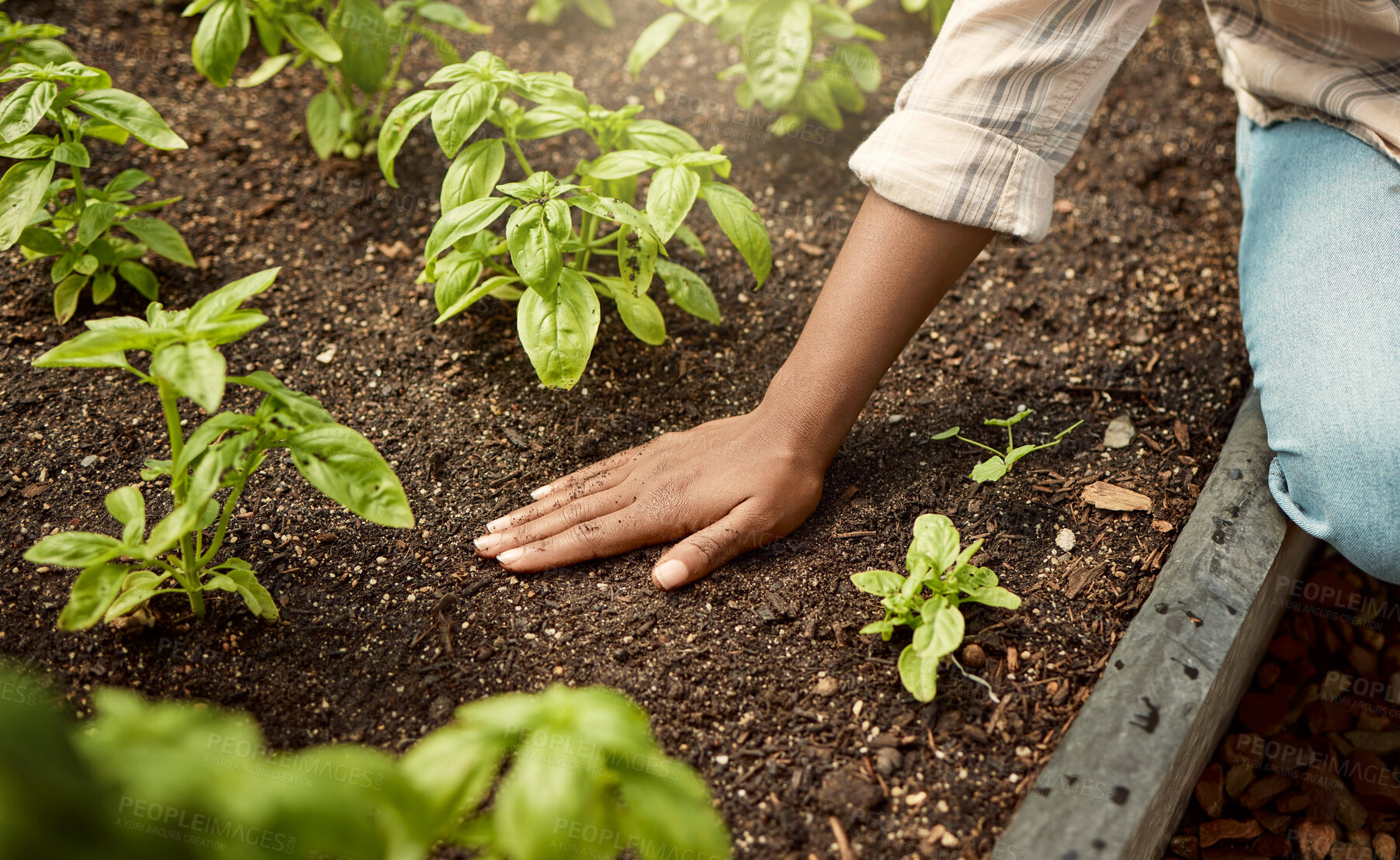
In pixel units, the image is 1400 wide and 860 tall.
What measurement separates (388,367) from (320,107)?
2.67ft

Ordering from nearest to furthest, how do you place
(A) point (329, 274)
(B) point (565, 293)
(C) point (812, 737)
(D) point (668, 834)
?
(D) point (668, 834) < (C) point (812, 737) < (B) point (565, 293) < (A) point (329, 274)

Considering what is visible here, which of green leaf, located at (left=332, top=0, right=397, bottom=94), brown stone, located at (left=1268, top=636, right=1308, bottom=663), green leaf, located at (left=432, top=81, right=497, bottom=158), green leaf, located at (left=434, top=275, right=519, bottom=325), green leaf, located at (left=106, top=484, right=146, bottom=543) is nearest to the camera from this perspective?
green leaf, located at (left=106, top=484, right=146, bottom=543)

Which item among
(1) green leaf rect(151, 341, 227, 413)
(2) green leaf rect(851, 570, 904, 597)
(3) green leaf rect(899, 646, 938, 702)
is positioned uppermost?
(1) green leaf rect(151, 341, 227, 413)

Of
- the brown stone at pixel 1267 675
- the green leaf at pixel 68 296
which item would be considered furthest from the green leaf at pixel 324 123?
the brown stone at pixel 1267 675

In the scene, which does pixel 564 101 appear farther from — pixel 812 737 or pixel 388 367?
pixel 812 737

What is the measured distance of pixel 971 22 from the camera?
1.39m

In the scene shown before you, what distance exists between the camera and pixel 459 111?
161cm

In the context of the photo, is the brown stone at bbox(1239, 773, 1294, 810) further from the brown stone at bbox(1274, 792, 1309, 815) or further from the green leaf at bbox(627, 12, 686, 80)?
the green leaf at bbox(627, 12, 686, 80)

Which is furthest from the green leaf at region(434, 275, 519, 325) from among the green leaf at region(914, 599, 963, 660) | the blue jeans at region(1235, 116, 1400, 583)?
the blue jeans at region(1235, 116, 1400, 583)

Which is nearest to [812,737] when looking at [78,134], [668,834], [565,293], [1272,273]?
[668,834]

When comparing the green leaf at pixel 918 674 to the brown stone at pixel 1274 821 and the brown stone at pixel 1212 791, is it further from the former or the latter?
the brown stone at pixel 1274 821

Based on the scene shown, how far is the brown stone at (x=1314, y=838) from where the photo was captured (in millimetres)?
1637

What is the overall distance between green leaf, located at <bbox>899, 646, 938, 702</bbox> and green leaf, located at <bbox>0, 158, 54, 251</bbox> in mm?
1732

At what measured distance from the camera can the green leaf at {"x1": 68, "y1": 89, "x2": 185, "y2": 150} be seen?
156cm
